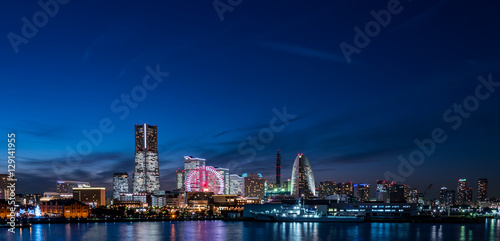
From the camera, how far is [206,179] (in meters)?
144

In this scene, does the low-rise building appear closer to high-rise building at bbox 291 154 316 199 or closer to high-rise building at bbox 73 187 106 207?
high-rise building at bbox 73 187 106 207

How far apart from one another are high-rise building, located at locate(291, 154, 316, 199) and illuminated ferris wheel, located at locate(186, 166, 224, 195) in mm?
29920

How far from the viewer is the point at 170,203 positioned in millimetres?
155500

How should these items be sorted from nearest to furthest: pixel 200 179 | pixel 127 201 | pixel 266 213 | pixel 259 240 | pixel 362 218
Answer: pixel 259 240 < pixel 362 218 < pixel 266 213 < pixel 200 179 < pixel 127 201

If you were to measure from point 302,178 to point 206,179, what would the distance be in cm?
3491

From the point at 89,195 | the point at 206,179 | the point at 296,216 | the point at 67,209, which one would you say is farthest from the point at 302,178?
the point at 67,209

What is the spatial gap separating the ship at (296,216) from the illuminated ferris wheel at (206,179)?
45.3 metres

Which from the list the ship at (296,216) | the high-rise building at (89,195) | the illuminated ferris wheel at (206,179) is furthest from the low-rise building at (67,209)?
the high-rise building at (89,195)

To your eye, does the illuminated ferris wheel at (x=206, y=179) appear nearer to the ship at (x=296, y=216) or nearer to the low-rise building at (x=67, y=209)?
the low-rise building at (x=67, y=209)

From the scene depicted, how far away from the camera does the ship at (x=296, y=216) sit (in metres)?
89.0

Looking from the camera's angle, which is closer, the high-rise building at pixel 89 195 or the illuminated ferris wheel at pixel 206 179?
the illuminated ferris wheel at pixel 206 179

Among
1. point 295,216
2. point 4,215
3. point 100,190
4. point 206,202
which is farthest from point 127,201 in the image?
point 295,216

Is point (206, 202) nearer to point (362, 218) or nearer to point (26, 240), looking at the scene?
point (362, 218)

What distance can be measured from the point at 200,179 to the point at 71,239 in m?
94.5
